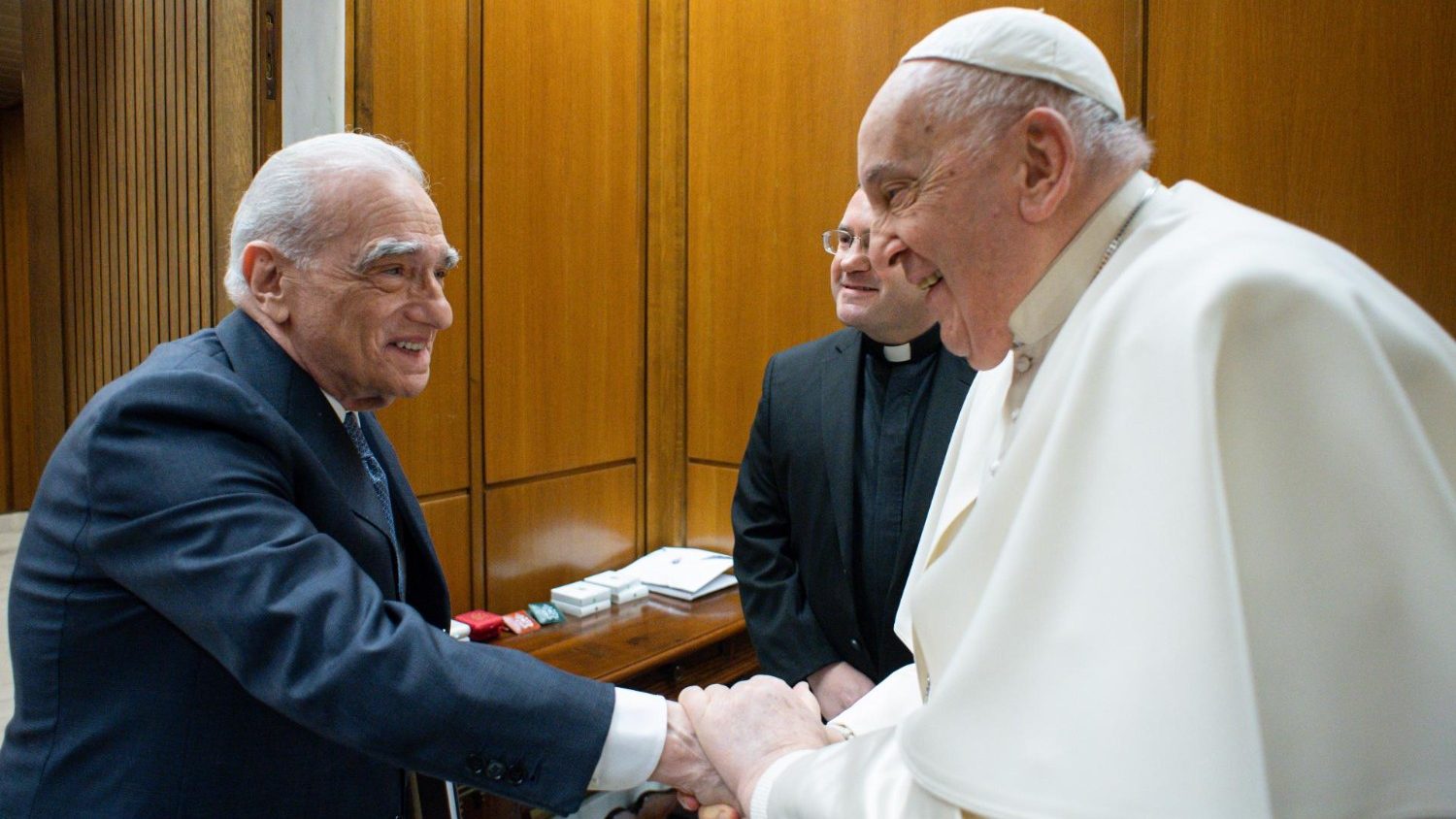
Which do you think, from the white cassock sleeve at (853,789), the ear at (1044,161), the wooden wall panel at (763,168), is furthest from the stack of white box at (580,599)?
the ear at (1044,161)

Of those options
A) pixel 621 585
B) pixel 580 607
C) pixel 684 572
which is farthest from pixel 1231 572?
pixel 684 572

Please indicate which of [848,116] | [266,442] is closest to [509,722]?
[266,442]

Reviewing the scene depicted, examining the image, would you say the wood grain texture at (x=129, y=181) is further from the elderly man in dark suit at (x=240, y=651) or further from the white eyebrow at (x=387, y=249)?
the elderly man in dark suit at (x=240, y=651)

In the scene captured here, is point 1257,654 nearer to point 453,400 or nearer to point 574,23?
point 453,400

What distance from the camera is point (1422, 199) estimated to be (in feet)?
9.34

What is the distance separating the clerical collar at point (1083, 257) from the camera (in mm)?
1234

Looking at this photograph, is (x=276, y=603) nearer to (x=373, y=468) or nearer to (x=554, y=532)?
(x=373, y=468)

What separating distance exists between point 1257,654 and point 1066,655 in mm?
204

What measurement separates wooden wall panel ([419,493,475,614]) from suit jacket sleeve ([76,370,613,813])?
2203mm

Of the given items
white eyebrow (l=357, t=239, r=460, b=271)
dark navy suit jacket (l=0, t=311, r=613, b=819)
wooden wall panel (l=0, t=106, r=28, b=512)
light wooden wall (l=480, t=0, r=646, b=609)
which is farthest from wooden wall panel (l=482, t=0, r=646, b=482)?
wooden wall panel (l=0, t=106, r=28, b=512)

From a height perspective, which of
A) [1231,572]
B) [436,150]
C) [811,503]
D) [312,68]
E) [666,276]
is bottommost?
[811,503]

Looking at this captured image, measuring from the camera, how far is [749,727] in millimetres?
1593

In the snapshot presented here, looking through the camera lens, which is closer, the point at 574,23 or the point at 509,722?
the point at 509,722

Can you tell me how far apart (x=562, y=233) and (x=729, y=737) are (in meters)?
2.93
